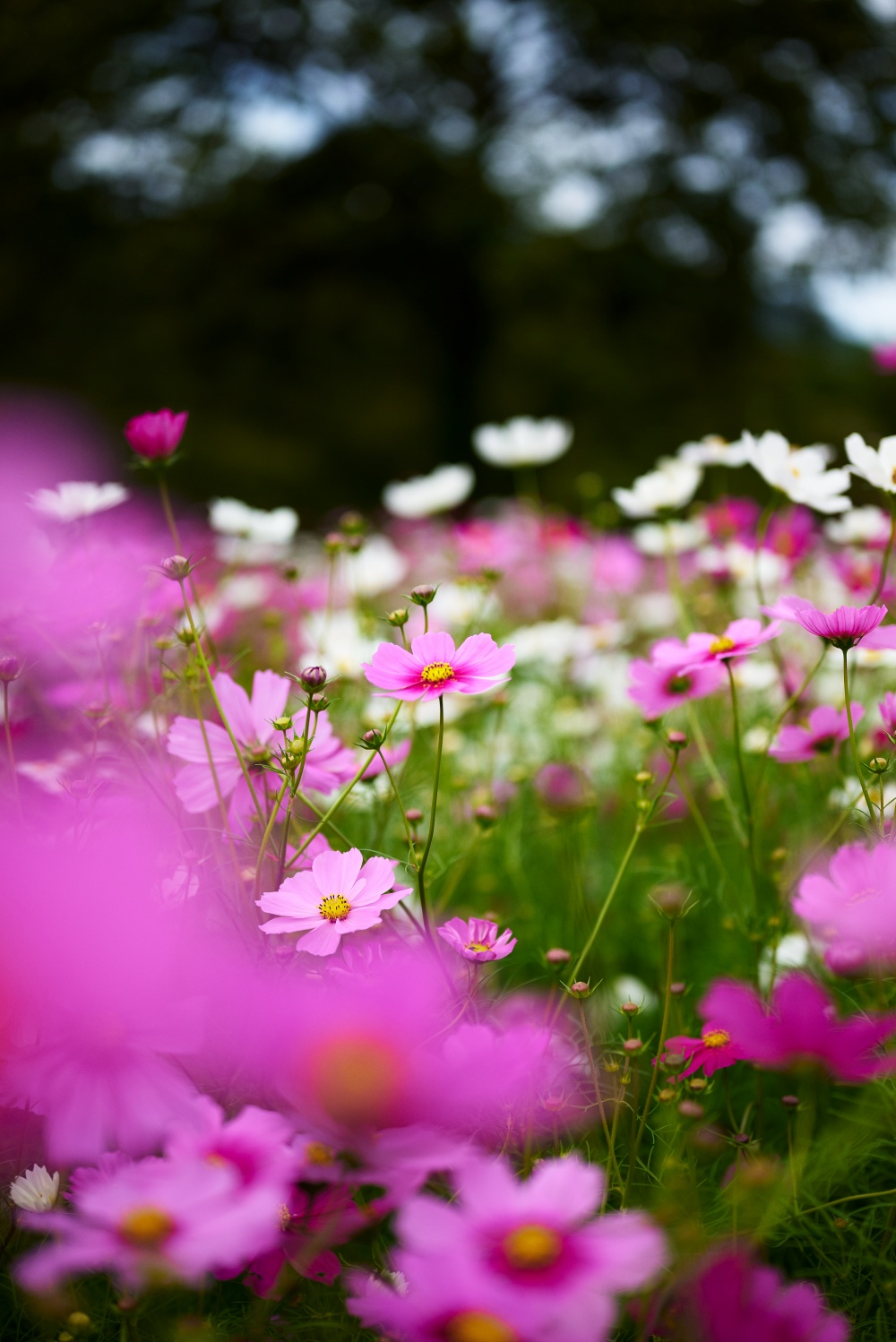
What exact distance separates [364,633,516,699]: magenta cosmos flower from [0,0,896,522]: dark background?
15.1ft

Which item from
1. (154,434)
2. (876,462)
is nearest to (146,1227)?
(154,434)

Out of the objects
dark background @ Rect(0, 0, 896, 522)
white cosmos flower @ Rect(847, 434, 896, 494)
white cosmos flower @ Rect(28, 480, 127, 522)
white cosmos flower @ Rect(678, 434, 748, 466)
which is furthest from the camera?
dark background @ Rect(0, 0, 896, 522)

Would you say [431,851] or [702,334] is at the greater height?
[431,851]

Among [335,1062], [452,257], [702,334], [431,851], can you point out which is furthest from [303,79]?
[335,1062]

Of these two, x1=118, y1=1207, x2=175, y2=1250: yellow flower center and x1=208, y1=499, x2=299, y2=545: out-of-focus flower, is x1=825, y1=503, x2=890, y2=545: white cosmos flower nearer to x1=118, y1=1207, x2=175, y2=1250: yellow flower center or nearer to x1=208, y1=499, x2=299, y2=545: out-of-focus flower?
x1=208, y1=499, x2=299, y2=545: out-of-focus flower

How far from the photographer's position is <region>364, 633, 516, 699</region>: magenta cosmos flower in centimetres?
51

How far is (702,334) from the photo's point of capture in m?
5.43

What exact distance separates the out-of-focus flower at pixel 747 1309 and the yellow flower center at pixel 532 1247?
0.19 ft

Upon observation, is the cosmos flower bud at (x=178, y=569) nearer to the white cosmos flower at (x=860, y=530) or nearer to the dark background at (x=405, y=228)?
the white cosmos flower at (x=860, y=530)

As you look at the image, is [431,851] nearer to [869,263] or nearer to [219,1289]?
[219,1289]

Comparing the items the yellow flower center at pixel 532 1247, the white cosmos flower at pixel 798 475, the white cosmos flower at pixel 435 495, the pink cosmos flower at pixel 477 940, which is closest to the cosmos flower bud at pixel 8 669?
the pink cosmos flower at pixel 477 940

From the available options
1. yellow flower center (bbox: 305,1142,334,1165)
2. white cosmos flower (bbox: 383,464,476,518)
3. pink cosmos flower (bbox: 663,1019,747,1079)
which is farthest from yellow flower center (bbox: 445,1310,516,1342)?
white cosmos flower (bbox: 383,464,476,518)

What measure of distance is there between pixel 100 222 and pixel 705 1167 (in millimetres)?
5933

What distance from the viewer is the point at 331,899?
1.57ft
